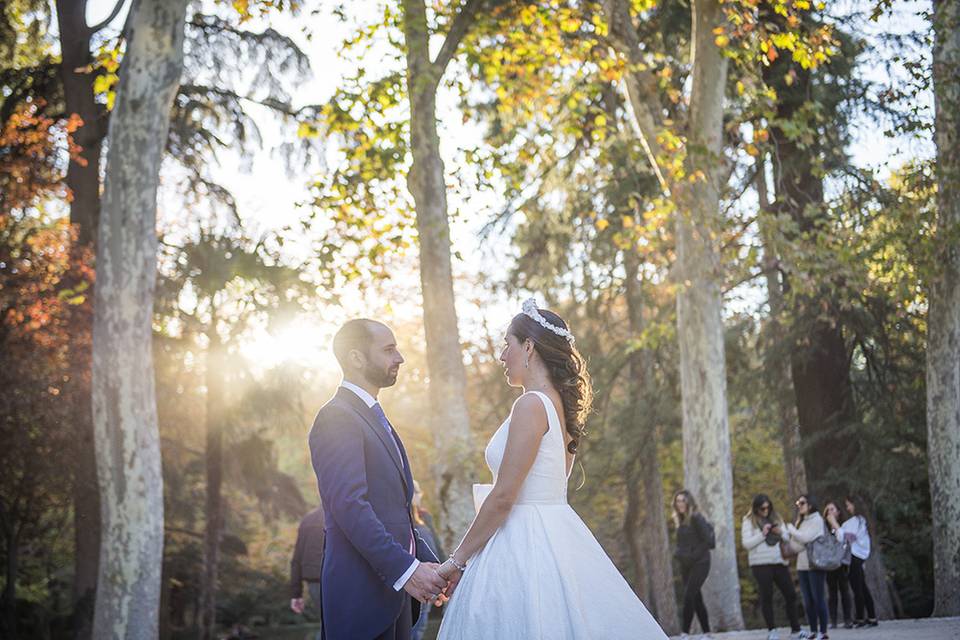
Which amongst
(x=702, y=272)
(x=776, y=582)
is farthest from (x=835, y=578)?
(x=702, y=272)

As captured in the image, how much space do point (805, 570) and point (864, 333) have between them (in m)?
7.93

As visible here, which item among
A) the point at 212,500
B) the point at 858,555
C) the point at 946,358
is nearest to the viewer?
the point at 858,555

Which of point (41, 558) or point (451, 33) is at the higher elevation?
point (451, 33)

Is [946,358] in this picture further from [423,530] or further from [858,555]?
[423,530]

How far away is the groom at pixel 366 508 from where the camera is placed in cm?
495

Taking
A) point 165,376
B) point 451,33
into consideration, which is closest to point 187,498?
point 165,376

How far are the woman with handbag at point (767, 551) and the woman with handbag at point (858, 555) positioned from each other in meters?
1.48

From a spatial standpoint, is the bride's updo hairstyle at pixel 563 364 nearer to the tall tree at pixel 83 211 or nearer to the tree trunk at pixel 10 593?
the tall tree at pixel 83 211

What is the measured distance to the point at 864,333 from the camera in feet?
70.3

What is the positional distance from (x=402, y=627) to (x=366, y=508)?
718 millimetres

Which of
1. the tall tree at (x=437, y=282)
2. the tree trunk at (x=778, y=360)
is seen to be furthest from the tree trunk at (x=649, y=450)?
the tall tree at (x=437, y=282)

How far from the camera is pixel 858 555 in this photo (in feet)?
52.0

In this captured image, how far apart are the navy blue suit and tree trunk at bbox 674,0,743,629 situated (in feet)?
36.2

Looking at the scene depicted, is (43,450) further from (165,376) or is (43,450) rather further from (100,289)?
(100,289)
